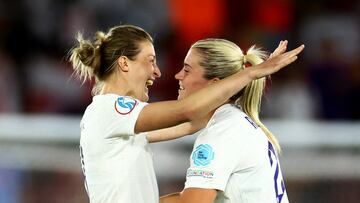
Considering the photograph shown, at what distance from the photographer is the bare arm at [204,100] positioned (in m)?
3.83

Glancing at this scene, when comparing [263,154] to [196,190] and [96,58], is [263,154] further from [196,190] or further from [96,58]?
[96,58]

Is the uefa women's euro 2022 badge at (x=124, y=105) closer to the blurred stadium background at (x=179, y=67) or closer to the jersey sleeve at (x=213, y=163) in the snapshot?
the jersey sleeve at (x=213, y=163)

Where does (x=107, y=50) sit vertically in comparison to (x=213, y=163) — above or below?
above

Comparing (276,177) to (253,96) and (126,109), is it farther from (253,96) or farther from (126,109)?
(126,109)

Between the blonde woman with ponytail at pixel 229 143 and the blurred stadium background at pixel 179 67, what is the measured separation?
6345 mm

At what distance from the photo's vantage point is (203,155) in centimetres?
385

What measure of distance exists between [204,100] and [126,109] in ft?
1.12

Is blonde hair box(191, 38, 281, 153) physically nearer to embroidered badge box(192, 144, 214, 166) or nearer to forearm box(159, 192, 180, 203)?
embroidered badge box(192, 144, 214, 166)

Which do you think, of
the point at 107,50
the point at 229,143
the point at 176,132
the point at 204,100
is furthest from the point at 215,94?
the point at 176,132

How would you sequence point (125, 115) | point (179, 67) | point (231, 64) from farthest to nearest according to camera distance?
point (179, 67) < point (231, 64) < point (125, 115)

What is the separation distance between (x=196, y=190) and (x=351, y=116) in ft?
25.3

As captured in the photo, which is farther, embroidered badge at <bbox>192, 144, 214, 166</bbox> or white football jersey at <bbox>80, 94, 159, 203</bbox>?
white football jersey at <bbox>80, 94, 159, 203</bbox>

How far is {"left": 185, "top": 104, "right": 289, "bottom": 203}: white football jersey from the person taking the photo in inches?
151

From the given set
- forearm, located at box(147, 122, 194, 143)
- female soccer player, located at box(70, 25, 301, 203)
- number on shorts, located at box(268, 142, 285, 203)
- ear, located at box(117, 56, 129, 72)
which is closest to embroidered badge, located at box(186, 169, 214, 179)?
female soccer player, located at box(70, 25, 301, 203)
